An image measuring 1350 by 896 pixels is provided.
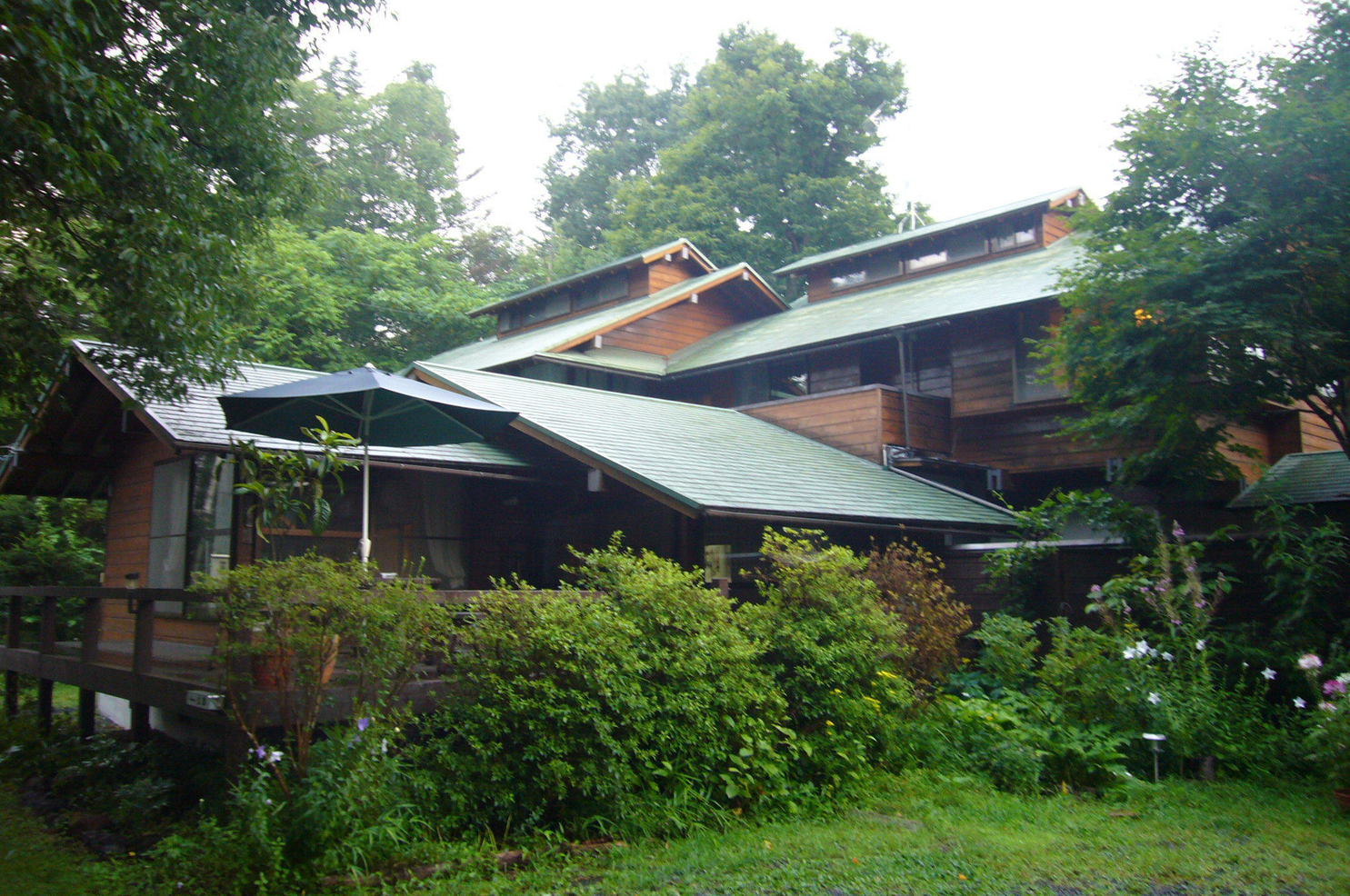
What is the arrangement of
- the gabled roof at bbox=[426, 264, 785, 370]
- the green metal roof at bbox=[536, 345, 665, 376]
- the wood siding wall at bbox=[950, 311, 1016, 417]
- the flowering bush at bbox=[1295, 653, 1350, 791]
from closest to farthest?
1. the flowering bush at bbox=[1295, 653, 1350, 791]
2. the wood siding wall at bbox=[950, 311, 1016, 417]
3. the green metal roof at bbox=[536, 345, 665, 376]
4. the gabled roof at bbox=[426, 264, 785, 370]

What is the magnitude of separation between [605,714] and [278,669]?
1998 mm

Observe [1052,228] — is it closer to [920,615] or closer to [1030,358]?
[1030,358]

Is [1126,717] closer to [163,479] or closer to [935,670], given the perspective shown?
[935,670]

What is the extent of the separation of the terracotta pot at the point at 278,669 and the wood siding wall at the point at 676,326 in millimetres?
15316

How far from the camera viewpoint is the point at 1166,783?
308 inches

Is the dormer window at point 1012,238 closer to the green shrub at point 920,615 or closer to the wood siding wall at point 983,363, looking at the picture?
the wood siding wall at point 983,363

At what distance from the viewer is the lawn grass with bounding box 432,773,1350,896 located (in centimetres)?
550

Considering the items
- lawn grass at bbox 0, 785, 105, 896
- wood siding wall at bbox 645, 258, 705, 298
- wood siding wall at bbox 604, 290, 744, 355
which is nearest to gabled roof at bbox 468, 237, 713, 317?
wood siding wall at bbox 645, 258, 705, 298

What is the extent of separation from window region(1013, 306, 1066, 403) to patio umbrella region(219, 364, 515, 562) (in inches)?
393

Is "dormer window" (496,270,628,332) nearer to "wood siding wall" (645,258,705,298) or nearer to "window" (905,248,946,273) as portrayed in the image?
"wood siding wall" (645,258,705,298)

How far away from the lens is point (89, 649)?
9.70m

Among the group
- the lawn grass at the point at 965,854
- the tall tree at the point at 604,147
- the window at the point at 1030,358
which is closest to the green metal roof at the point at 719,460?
the window at the point at 1030,358

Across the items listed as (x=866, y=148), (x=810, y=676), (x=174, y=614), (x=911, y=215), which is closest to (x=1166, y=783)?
(x=810, y=676)

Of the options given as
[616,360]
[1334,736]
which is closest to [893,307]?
[616,360]
